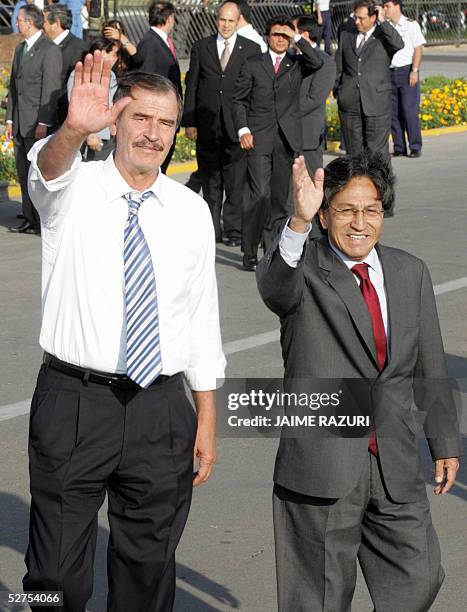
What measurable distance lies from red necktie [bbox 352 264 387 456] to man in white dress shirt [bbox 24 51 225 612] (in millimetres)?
515

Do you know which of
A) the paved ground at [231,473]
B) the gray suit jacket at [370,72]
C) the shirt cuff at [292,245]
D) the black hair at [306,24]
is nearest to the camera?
the shirt cuff at [292,245]

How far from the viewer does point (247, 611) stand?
5.03m

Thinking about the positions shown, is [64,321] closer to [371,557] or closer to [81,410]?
[81,410]

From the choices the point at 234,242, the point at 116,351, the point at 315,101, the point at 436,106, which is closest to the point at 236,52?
the point at 315,101

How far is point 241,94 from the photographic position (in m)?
11.4

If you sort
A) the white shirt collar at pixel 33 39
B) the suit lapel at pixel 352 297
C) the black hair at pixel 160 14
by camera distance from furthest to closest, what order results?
1. the black hair at pixel 160 14
2. the white shirt collar at pixel 33 39
3. the suit lapel at pixel 352 297

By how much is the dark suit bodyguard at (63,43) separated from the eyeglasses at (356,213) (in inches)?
340

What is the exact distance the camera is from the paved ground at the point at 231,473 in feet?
17.2

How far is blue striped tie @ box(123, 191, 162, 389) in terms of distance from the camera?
400 centimetres

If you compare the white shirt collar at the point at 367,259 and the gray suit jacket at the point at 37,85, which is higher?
the white shirt collar at the point at 367,259

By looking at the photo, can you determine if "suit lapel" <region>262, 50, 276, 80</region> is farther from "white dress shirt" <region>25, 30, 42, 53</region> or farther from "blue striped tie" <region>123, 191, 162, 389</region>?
"blue striped tie" <region>123, 191, 162, 389</region>

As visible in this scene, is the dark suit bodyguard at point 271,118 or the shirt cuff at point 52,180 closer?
the shirt cuff at point 52,180

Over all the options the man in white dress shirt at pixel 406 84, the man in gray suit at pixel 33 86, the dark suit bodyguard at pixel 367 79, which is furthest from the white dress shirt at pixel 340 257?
the man in white dress shirt at pixel 406 84

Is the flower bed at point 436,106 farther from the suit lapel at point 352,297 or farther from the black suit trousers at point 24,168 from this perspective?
the suit lapel at point 352,297
